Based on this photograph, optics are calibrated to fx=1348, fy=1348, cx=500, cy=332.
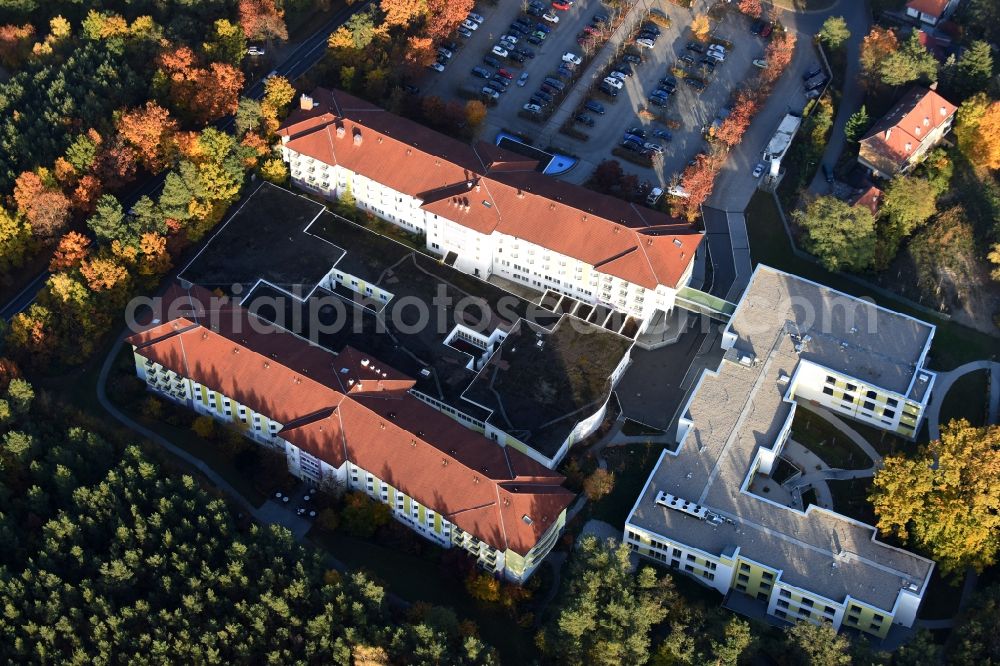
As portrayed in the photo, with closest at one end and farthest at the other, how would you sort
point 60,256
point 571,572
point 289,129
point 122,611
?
point 122,611 < point 571,572 < point 60,256 < point 289,129

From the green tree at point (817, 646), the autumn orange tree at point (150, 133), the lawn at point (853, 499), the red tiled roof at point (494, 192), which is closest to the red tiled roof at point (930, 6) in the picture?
the red tiled roof at point (494, 192)

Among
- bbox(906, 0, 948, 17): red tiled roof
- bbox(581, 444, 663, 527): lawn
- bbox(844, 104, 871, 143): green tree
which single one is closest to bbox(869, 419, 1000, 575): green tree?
bbox(581, 444, 663, 527): lawn

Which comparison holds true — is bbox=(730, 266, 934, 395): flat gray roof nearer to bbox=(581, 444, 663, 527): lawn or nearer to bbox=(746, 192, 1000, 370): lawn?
bbox=(746, 192, 1000, 370): lawn

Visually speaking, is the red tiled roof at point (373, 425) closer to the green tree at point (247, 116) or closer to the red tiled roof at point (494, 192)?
the red tiled roof at point (494, 192)

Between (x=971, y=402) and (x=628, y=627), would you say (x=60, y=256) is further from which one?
(x=971, y=402)

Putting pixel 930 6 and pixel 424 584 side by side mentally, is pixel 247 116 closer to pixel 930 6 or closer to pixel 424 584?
pixel 424 584

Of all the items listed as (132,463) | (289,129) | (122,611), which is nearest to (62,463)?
(132,463)
